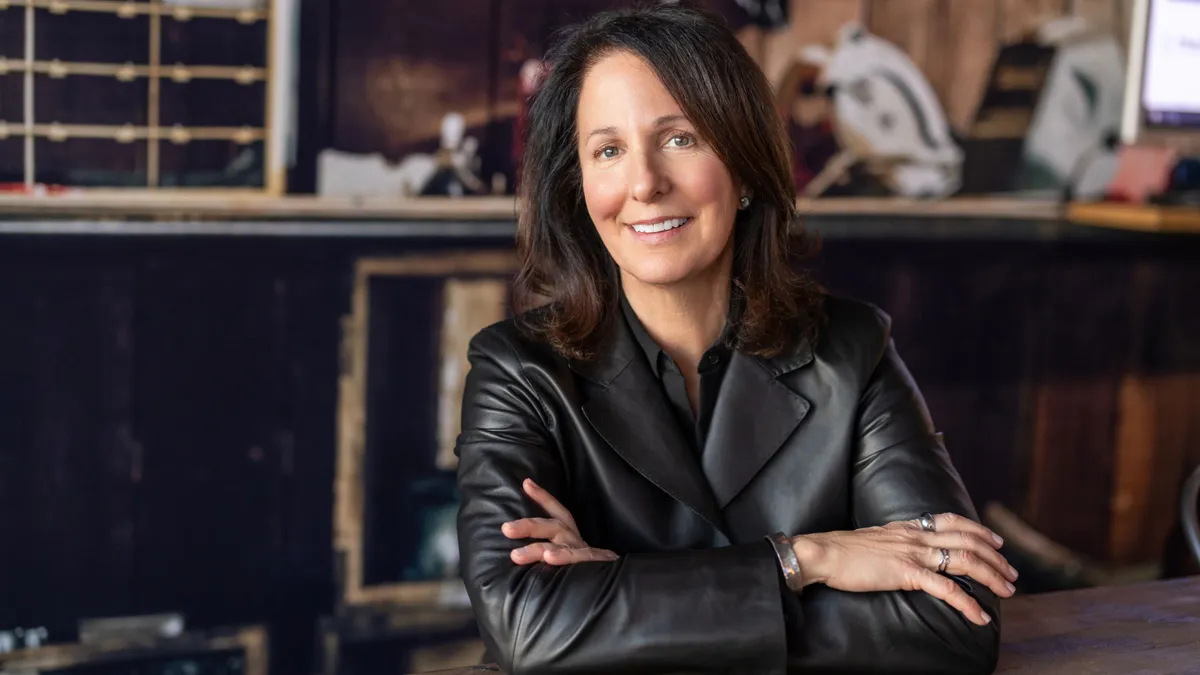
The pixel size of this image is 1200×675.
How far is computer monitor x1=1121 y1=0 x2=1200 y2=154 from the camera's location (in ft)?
10.9

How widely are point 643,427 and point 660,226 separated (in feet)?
0.93

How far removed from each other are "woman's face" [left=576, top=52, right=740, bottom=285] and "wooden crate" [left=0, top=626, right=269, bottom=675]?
5.10ft

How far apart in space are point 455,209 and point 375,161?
220 millimetres

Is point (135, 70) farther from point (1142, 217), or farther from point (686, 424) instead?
point (1142, 217)

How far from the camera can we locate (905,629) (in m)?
1.45

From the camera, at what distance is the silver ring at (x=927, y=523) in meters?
1.58

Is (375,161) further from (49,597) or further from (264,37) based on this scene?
(49,597)

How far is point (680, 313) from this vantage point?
1.79 m

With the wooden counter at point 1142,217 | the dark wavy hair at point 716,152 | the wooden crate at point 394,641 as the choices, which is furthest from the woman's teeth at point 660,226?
the wooden counter at point 1142,217

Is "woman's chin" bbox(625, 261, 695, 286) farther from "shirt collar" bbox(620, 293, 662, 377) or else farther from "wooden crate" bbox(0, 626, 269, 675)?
"wooden crate" bbox(0, 626, 269, 675)

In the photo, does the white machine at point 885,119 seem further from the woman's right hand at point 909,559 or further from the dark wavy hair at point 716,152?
the woman's right hand at point 909,559

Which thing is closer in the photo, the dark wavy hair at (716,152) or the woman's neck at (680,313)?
the dark wavy hair at (716,152)

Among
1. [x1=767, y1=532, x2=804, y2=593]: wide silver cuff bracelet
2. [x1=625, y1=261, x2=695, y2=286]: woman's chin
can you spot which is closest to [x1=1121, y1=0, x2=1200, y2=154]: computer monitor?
[x1=625, y1=261, x2=695, y2=286]: woman's chin

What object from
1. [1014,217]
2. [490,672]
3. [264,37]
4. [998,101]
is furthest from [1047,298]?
[490,672]
